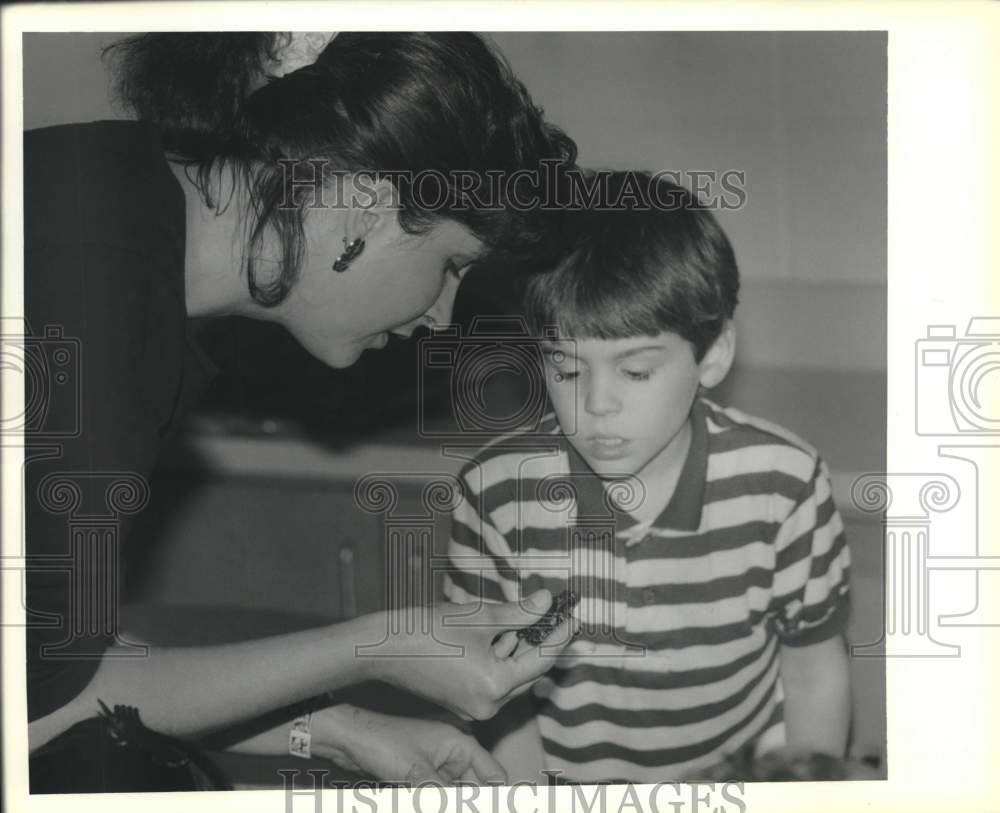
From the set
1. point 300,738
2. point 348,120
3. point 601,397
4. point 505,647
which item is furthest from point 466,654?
point 348,120

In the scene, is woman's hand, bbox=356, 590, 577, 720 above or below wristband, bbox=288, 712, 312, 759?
above

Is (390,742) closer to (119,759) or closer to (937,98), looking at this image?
(119,759)

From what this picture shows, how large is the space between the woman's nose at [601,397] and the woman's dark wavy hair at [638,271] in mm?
50

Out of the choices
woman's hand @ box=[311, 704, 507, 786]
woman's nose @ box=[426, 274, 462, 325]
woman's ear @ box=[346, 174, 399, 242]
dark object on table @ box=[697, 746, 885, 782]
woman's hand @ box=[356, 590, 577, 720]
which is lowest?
dark object on table @ box=[697, 746, 885, 782]

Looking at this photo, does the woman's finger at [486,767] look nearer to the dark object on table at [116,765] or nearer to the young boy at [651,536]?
the young boy at [651,536]

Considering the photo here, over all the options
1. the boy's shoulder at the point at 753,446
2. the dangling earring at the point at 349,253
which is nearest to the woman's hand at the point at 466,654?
the boy's shoulder at the point at 753,446

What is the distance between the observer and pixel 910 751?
1.15 metres

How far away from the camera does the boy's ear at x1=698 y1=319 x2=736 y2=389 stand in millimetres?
1104

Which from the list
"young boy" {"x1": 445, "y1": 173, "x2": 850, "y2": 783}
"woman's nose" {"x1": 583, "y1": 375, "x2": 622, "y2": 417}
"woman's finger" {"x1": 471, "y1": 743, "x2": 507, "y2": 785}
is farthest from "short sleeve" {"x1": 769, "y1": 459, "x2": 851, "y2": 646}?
"woman's finger" {"x1": 471, "y1": 743, "x2": 507, "y2": 785}

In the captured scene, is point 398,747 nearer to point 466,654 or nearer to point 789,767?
point 466,654

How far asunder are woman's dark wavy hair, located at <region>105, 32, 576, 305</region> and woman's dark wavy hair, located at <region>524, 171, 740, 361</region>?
43 millimetres

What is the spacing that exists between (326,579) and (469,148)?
495mm

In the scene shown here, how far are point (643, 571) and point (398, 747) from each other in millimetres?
336

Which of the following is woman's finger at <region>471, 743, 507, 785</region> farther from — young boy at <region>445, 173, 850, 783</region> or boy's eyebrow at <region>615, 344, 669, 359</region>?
boy's eyebrow at <region>615, 344, 669, 359</region>
